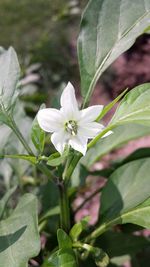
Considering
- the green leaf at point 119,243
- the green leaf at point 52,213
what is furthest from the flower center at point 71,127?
the green leaf at point 119,243

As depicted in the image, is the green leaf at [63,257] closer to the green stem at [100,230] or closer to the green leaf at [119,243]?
the green stem at [100,230]

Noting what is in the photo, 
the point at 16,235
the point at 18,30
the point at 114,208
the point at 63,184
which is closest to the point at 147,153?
the point at 114,208

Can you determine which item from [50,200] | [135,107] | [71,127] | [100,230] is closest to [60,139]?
[71,127]

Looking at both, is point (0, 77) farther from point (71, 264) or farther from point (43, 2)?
point (43, 2)

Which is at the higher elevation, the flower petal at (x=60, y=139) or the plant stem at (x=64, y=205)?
the flower petal at (x=60, y=139)

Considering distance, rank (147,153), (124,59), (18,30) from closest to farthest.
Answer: (147,153) → (124,59) → (18,30)

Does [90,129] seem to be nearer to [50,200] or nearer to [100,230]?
[100,230]
